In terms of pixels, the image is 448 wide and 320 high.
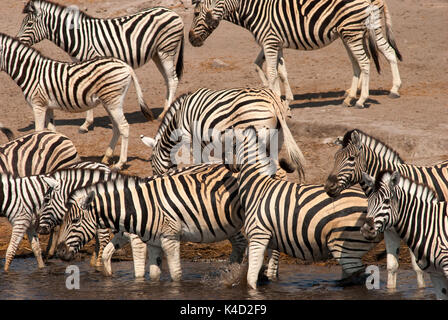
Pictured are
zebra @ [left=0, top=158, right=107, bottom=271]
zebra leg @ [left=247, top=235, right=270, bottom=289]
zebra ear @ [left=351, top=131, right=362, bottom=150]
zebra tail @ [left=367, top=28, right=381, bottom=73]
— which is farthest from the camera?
zebra tail @ [left=367, top=28, right=381, bottom=73]

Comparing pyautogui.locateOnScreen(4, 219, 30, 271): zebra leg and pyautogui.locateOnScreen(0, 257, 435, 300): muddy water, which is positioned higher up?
pyautogui.locateOnScreen(4, 219, 30, 271): zebra leg

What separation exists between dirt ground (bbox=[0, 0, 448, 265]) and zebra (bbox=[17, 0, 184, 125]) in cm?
118

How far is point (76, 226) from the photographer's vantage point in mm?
9891

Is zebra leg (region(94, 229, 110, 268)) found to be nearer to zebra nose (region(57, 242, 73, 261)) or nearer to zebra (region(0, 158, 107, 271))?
zebra (region(0, 158, 107, 271))

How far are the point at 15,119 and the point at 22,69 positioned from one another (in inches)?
87.1

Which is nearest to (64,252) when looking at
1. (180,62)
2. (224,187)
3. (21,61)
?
(224,187)

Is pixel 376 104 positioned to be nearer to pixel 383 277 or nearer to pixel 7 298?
pixel 383 277

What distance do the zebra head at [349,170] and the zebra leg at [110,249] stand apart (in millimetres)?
2652

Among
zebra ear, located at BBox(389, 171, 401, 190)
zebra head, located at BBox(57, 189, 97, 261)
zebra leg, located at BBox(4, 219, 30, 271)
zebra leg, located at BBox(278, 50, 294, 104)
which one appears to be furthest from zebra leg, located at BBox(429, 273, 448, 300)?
zebra leg, located at BBox(278, 50, 294, 104)

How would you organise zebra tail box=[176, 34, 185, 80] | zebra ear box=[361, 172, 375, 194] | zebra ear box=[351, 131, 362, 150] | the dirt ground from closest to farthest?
zebra ear box=[361, 172, 375, 194] < zebra ear box=[351, 131, 362, 150] < the dirt ground < zebra tail box=[176, 34, 185, 80]

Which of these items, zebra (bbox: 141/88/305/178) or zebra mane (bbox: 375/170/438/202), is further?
zebra (bbox: 141/88/305/178)

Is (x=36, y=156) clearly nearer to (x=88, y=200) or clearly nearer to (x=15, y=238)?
(x=15, y=238)

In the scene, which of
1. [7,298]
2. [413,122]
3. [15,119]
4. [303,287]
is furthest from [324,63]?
[7,298]

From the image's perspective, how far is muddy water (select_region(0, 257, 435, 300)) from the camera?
31.6 ft
